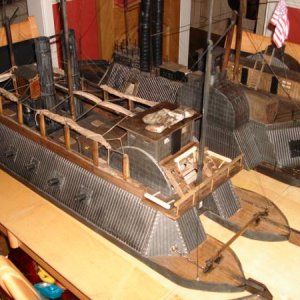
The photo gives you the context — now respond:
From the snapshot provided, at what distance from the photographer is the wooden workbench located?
6.96 metres

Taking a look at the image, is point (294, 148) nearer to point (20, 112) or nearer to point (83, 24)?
point (20, 112)

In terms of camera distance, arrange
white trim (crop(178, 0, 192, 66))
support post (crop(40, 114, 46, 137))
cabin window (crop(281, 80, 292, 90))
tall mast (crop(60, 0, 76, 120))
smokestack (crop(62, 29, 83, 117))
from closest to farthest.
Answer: tall mast (crop(60, 0, 76, 120)) < support post (crop(40, 114, 46, 137)) < smokestack (crop(62, 29, 83, 117)) < cabin window (crop(281, 80, 292, 90)) < white trim (crop(178, 0, 192, 66))

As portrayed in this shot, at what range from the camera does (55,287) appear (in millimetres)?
7672

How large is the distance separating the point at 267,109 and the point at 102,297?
5.46 m

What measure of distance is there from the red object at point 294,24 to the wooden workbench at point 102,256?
22.4ft

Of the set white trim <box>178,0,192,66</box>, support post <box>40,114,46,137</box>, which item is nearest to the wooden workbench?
support post <box>40,114,46,137</box>

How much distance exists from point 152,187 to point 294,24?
898 cm

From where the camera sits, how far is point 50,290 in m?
7.62

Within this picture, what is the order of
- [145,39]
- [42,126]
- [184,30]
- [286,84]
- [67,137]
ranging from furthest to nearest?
1. [184,30]
2. [145,39]
3. [286,84]
4. [42,126]
5. [67,137]

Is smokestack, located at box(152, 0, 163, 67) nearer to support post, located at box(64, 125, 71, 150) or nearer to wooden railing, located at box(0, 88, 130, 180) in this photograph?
wooden railing, located at box(0, 88, 130, 180)

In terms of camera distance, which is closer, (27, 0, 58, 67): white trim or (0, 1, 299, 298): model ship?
(0, 1, 299, 298): model ship

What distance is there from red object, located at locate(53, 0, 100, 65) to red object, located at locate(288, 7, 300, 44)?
20.6 feet

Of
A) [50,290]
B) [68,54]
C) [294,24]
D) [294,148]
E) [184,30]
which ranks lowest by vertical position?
[50,290]

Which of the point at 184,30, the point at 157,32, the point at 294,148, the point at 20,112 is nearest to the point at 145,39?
the point at 157,32
